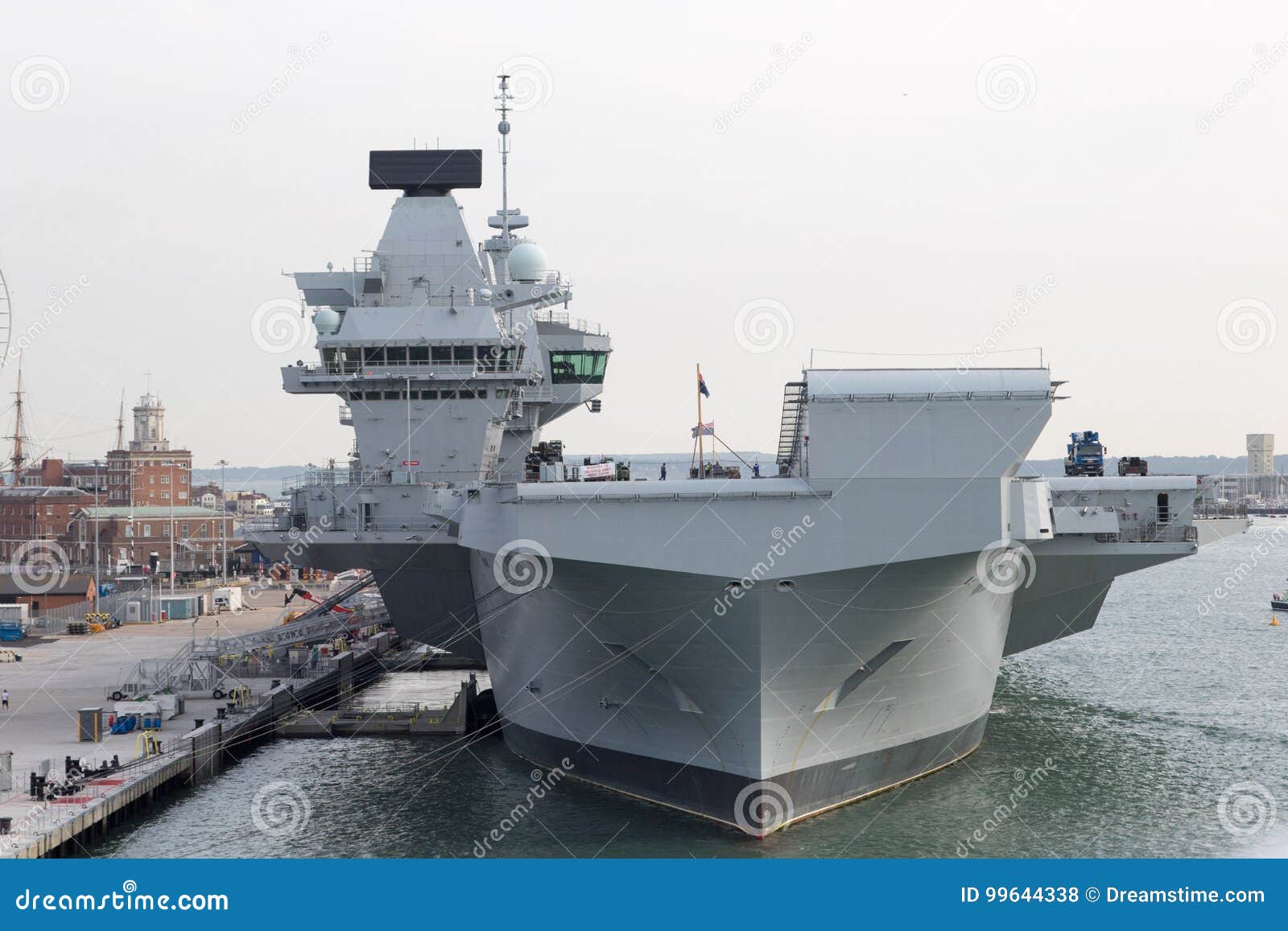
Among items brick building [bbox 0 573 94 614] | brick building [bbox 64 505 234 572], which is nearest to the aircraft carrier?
brick building [bbox 0 573 94 614]

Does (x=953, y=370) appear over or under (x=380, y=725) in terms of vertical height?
over

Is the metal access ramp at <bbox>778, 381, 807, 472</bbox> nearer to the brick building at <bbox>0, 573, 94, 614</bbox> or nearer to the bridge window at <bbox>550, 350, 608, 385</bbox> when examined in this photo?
the bridge window at <bbox>550, 350, 608, 385</bbox>

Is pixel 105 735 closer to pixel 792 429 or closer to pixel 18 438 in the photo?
pixel 792 429

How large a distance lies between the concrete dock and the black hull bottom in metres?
6.43

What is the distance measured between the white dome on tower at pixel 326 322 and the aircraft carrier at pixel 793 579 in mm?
3821

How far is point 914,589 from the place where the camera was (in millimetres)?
16625

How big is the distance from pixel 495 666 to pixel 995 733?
931cm

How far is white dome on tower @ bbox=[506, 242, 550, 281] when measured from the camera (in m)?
29.3

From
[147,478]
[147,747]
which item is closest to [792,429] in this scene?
[147,747]

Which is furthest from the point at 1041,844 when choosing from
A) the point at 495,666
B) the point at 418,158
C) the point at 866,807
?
the point at 418,158

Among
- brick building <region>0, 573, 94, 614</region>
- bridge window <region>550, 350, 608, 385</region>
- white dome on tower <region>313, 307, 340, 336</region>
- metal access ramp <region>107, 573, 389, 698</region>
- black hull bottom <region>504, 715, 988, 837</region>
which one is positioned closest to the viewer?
black hull bottom <region>504, 715, 988, 837</region>

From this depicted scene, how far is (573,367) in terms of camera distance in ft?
102

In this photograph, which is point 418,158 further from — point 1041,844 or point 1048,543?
point 1041,844

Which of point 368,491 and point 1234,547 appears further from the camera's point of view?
point 1234,547
